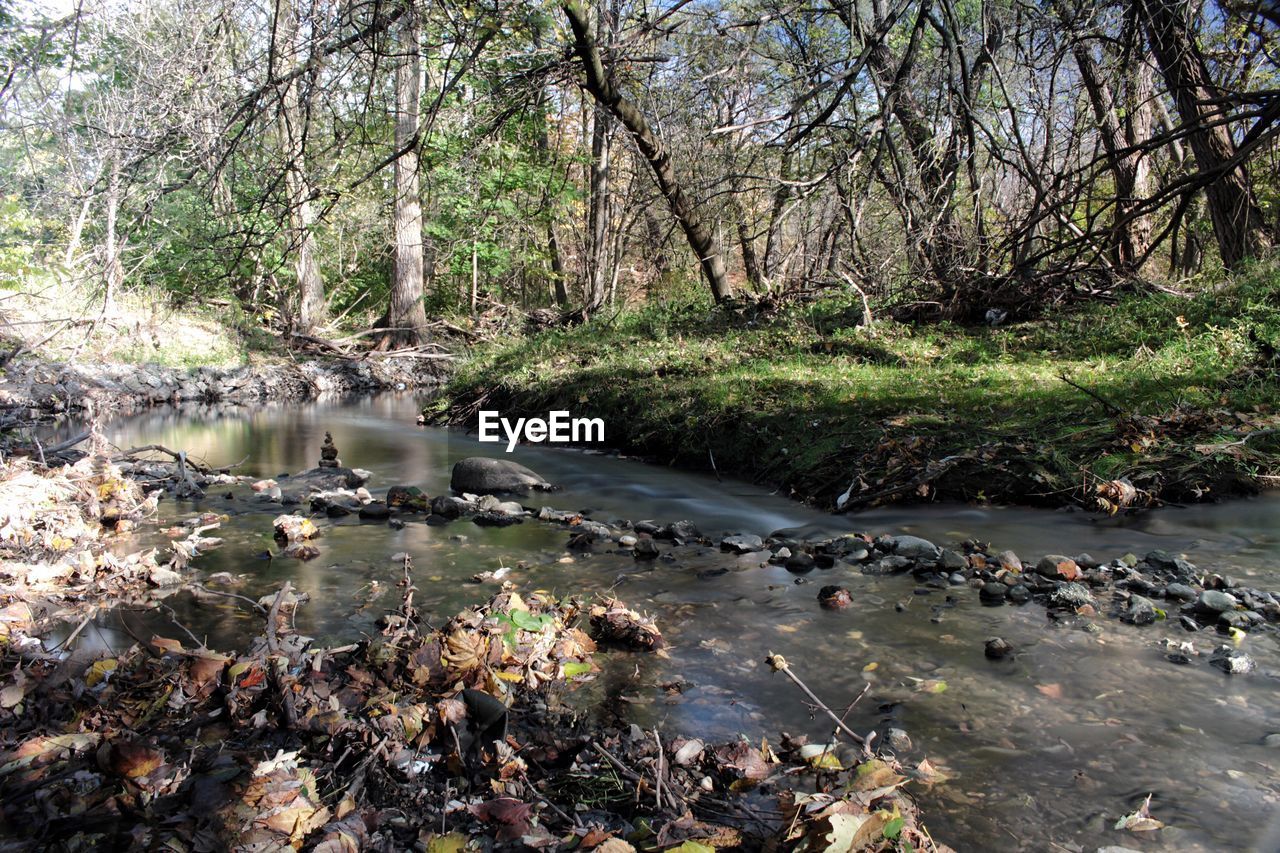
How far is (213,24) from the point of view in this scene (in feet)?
14.0

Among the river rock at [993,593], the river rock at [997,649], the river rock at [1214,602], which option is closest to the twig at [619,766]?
the river rock at [997,649]

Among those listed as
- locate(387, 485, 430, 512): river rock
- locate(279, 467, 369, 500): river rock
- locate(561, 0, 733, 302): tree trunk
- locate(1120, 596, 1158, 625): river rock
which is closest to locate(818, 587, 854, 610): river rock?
locate(1120, 596, 1158, 625): river rock

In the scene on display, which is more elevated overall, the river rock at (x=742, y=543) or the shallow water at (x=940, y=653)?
the river rock at (x=742, y=543)

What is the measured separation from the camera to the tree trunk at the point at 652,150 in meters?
8.26

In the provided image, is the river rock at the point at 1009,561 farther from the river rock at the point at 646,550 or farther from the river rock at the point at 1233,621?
the river rock at the point at 646,550

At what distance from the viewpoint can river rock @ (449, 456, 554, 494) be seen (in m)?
7.79

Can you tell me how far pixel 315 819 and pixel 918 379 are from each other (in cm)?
757

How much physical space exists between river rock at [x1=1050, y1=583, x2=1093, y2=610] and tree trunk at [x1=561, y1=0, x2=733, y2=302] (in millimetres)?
5750

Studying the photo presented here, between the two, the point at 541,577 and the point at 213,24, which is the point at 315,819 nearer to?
the point at 541,577

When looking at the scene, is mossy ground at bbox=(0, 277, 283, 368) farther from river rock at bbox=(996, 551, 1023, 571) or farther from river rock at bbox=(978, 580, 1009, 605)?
river rock at bbox=(978, 580, 1009, 605)

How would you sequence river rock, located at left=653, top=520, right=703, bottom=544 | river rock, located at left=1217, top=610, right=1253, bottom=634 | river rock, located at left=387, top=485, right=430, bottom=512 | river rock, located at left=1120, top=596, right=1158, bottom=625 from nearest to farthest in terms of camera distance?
1. river rock, located at left=1217, top=610, right=1253, bottom=634
2. river rock, located at left=1120, top=596, right=1158, bottom=625
3. river rock, located at left=653, top=520, right=703, bottom=544
4. river rock, located at left=387, top=485, right=430, bottom=512

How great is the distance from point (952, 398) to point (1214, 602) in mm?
3898

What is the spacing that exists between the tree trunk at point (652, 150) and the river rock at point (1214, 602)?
6137mm

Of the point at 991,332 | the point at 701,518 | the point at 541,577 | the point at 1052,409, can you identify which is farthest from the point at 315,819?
the point at 991,332
